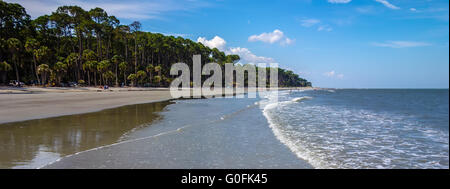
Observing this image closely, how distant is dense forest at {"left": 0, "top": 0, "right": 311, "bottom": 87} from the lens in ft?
146

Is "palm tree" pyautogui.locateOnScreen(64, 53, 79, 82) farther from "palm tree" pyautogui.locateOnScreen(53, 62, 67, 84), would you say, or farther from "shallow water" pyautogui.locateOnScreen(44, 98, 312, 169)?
"shallow water" pyautogui.locateOnScreen(44, 98, 312, 169)

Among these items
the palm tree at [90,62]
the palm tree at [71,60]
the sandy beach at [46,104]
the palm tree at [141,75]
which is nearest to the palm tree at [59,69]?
the palm tree at [71,60]

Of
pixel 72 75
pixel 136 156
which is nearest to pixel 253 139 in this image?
pixel 136 156

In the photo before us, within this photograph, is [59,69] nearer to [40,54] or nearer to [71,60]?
[40,54]

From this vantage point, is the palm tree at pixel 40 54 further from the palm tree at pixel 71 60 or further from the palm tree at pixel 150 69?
the palm tree at pixel 150 69

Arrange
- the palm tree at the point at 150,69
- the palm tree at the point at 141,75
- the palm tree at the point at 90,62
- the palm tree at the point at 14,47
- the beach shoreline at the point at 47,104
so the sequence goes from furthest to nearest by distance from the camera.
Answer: the palm tree at the point at 150,69
the palm tree at the point at 141,75
the palm tree at the point at 90,62
the palm tree at the point at 14,47
the beach shoreline at the point at 47,104

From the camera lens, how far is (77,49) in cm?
6650

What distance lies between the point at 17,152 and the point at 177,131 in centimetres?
512

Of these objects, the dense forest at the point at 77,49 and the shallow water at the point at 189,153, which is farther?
the dense forest at the point at 77,49

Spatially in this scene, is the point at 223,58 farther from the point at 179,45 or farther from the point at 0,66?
the point at 0,66

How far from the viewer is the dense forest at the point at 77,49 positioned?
146 ft

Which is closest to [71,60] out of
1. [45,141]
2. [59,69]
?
[59,69]

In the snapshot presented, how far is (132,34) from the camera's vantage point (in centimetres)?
7519
